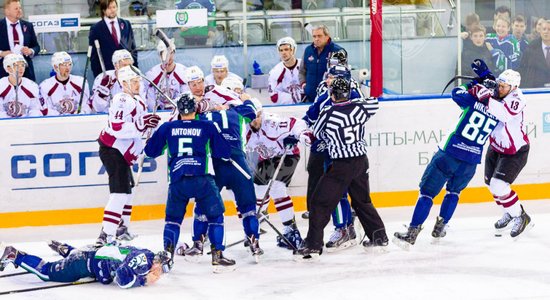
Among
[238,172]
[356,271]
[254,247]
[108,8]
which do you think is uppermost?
[108,8]

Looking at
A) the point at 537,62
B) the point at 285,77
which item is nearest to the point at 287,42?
the point at 285,77

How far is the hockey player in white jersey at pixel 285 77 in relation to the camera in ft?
29.1

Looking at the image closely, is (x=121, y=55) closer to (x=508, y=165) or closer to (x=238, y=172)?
(x=238, y=172)

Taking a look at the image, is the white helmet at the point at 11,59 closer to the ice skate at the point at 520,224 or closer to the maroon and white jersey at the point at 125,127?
the maroon and white jersey at the point at 125,127

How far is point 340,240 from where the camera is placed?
300 inches

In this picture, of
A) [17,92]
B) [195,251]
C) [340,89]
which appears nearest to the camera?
[340,89]

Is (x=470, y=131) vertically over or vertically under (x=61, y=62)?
under

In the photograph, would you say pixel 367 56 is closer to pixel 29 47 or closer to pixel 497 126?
pixel 497 126

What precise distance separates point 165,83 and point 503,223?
2.52m

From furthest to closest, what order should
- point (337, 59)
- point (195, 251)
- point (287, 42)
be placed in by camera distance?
1. point (287, 42)
2. point (337, 59)
3. point (195, 251)

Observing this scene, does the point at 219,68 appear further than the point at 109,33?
No

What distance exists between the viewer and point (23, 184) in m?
8.48

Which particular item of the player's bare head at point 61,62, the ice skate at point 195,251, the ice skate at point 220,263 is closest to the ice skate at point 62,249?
the ice skate at point 195,251

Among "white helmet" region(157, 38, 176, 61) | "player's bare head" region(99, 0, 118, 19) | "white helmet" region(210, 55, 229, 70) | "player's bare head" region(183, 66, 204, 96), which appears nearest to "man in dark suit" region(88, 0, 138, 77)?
"player's bare head" region(99, 0, 118, 19)
